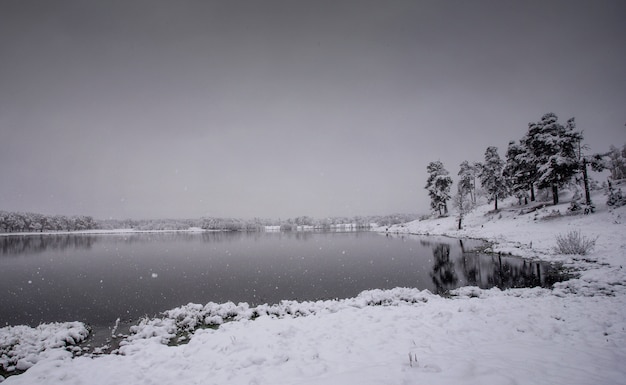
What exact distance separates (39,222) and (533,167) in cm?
21201

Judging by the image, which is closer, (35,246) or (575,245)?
(575,245)

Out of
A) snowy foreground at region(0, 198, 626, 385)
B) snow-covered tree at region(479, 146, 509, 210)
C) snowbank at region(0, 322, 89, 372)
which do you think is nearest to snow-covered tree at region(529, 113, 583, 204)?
snow-covered tree at region(479, 146, 509, 210)

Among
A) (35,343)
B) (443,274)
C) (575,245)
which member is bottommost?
(443,274)

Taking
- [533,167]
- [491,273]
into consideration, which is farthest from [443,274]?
[533,167]

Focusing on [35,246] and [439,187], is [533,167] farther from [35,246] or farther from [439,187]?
[35,246]

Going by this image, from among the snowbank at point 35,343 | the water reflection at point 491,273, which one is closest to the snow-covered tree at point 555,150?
the water reflection at point 491,273

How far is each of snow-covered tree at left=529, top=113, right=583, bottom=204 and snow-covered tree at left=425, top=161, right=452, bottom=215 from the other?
86.0 feet

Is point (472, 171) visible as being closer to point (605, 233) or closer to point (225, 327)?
point (605, 233)

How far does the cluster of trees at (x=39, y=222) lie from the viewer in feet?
449

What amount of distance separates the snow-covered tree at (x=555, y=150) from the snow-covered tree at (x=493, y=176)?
47.1 ft

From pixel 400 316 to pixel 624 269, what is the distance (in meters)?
15.2

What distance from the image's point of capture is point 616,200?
2941 centimetres

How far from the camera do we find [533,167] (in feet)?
142

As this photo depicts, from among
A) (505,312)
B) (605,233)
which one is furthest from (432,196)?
(505,312)
